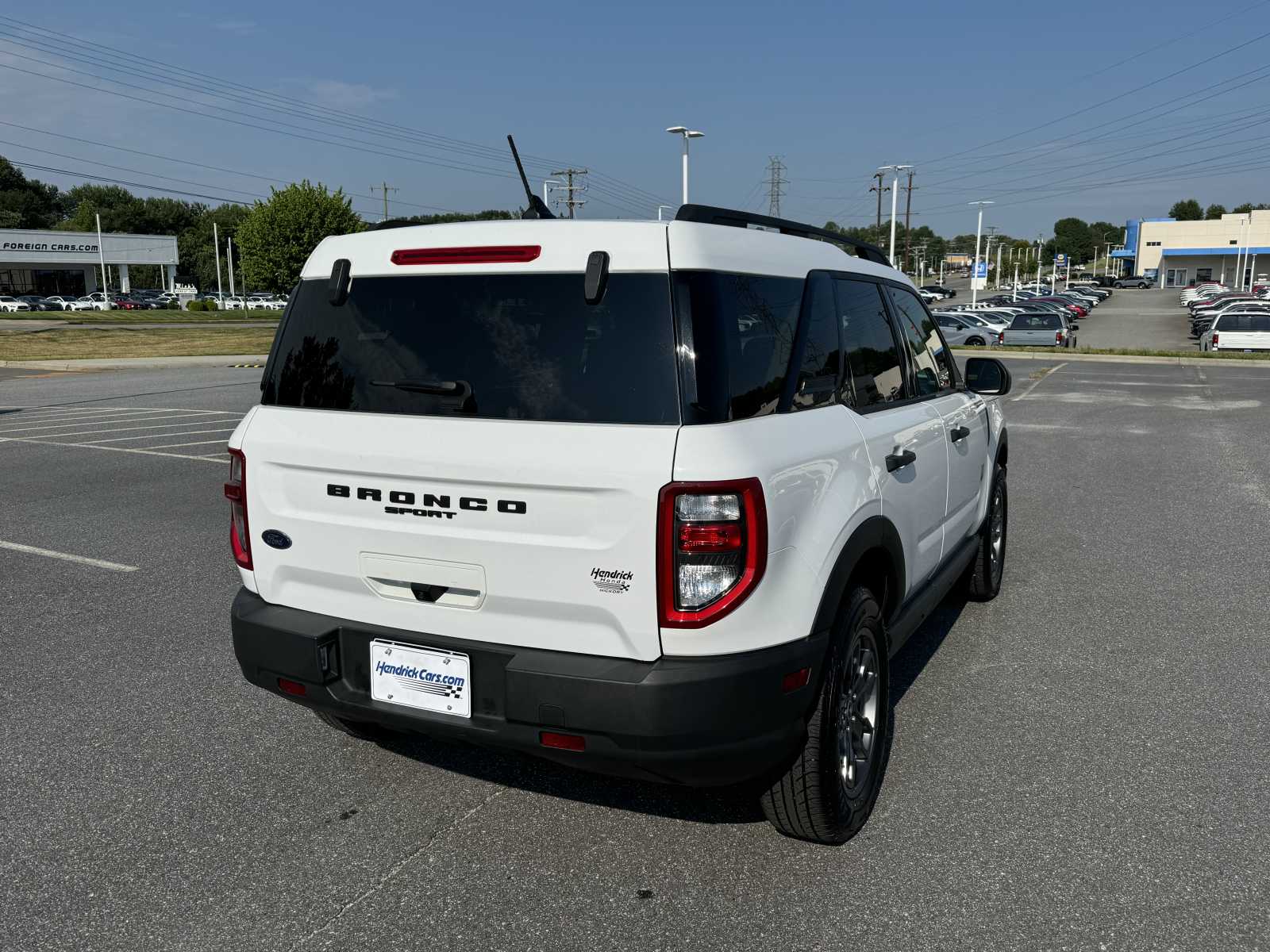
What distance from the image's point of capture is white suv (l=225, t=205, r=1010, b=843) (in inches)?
103

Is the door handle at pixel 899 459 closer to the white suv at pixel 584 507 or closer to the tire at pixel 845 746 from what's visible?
the white suv at pixel 584 507

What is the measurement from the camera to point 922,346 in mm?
4473

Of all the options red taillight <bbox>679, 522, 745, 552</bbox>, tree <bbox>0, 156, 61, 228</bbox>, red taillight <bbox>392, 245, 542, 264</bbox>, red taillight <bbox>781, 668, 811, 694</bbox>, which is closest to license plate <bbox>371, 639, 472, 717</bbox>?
red taillight <bbox>679, 522, 745, 552</bbox>

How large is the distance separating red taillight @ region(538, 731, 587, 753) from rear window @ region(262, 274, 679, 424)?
847mm

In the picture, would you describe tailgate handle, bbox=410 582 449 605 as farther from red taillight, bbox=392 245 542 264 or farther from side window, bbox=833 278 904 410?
side window, bbox=833 278 904 410

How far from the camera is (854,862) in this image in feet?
10.1

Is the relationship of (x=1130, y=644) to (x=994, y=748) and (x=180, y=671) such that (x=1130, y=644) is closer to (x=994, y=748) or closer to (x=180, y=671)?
(x=994, y=748)

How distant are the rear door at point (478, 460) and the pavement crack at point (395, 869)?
0.76m

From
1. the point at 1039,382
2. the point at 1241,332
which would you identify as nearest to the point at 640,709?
the point at 1039,382

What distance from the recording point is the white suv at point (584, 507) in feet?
8.56

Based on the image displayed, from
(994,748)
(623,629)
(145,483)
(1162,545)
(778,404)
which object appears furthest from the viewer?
(145,483)

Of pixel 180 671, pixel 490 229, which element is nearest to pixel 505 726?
pixel 490 229

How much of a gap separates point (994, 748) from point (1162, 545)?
13.6ft

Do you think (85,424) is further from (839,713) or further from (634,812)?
(839,713)
